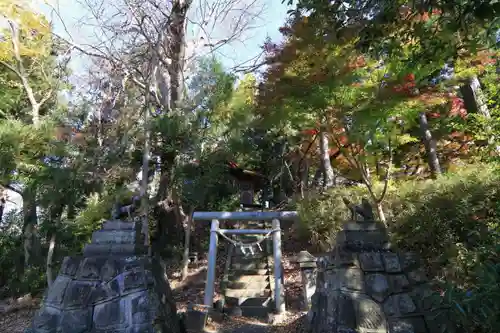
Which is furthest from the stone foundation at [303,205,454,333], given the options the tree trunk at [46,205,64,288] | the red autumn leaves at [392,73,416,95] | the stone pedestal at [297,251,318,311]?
the tree trunk at [46,205,64,288]

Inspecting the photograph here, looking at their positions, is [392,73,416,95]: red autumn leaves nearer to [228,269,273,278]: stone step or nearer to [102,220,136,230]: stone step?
[102,220,136,230]: stone step

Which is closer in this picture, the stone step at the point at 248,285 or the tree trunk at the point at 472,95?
the tree trunk at the point at 472,95

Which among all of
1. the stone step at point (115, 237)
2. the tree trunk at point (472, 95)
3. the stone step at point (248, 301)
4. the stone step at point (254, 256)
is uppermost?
the tree trunk at point (472, 95)

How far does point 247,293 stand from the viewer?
30.1ft

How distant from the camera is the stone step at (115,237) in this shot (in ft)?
12.7

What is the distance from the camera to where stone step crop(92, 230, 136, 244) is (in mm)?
3867

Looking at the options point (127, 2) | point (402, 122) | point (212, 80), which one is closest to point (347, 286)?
point (402, 122)

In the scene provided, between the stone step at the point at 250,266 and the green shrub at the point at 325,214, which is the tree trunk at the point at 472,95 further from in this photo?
the stone step at the point at 250,266

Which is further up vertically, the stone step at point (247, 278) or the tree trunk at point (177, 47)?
the tree trunk at point (177, 47)

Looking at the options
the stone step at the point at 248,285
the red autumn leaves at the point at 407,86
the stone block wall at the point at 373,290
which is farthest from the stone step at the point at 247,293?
the red autumn leaves at the point at 407,86

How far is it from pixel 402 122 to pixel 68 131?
35.3 feet

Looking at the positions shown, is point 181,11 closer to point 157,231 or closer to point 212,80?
point 212,80

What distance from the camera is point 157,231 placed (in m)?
12.3

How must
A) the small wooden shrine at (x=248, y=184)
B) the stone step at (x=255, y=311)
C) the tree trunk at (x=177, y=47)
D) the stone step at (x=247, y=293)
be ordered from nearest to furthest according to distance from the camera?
1. the stone step at (x=255, y=311)
2. the stone step at (x=247, y=293)
3. the tree trunk at (x=177, y=47)
4. the small wooden shrine at (x=248, y=184)
